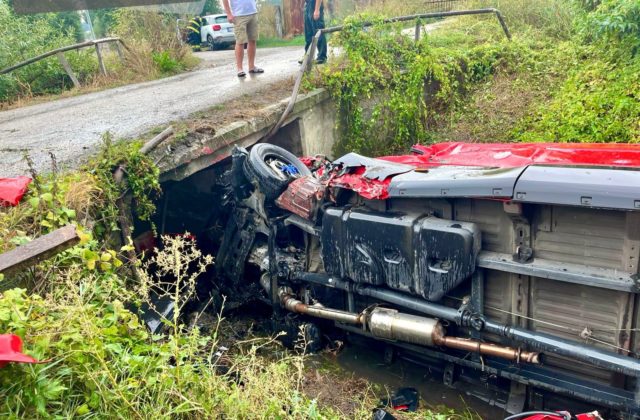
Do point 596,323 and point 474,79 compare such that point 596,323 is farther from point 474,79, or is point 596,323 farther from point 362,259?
point 474,79

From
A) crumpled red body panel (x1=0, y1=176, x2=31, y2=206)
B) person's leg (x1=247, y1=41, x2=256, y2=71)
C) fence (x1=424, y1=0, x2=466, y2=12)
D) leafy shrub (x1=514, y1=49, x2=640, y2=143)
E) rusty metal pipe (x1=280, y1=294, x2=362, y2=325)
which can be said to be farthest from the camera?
A: fence (x1=424, y1=0, x2=466, y2=12)

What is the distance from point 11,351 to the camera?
7.37 ft

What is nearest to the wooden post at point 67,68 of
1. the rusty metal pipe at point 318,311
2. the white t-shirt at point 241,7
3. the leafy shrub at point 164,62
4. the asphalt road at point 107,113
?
the asphalt road at point 107,113

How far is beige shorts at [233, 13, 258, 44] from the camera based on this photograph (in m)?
7.46

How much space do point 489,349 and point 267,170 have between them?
96.1 inches

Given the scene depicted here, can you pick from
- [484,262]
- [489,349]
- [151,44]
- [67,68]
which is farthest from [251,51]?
[489,349]

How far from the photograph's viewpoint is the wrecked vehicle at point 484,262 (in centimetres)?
311

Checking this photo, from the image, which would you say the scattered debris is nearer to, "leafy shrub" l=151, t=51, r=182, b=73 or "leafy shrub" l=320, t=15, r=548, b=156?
"leafy shrub" l=320, t=15, r=548, b=156

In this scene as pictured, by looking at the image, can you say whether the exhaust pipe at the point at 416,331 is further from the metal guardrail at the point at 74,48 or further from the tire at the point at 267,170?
the metal guardrail at the point at 74,48

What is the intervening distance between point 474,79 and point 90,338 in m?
7.12

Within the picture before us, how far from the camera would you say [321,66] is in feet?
24.5

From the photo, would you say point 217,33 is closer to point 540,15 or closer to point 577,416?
point 540,15

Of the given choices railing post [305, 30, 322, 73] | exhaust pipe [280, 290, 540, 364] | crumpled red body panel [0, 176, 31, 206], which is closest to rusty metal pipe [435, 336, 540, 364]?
exhaust pipe [280, 290, 540, 364]

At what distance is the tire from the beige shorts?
3.12 meters
